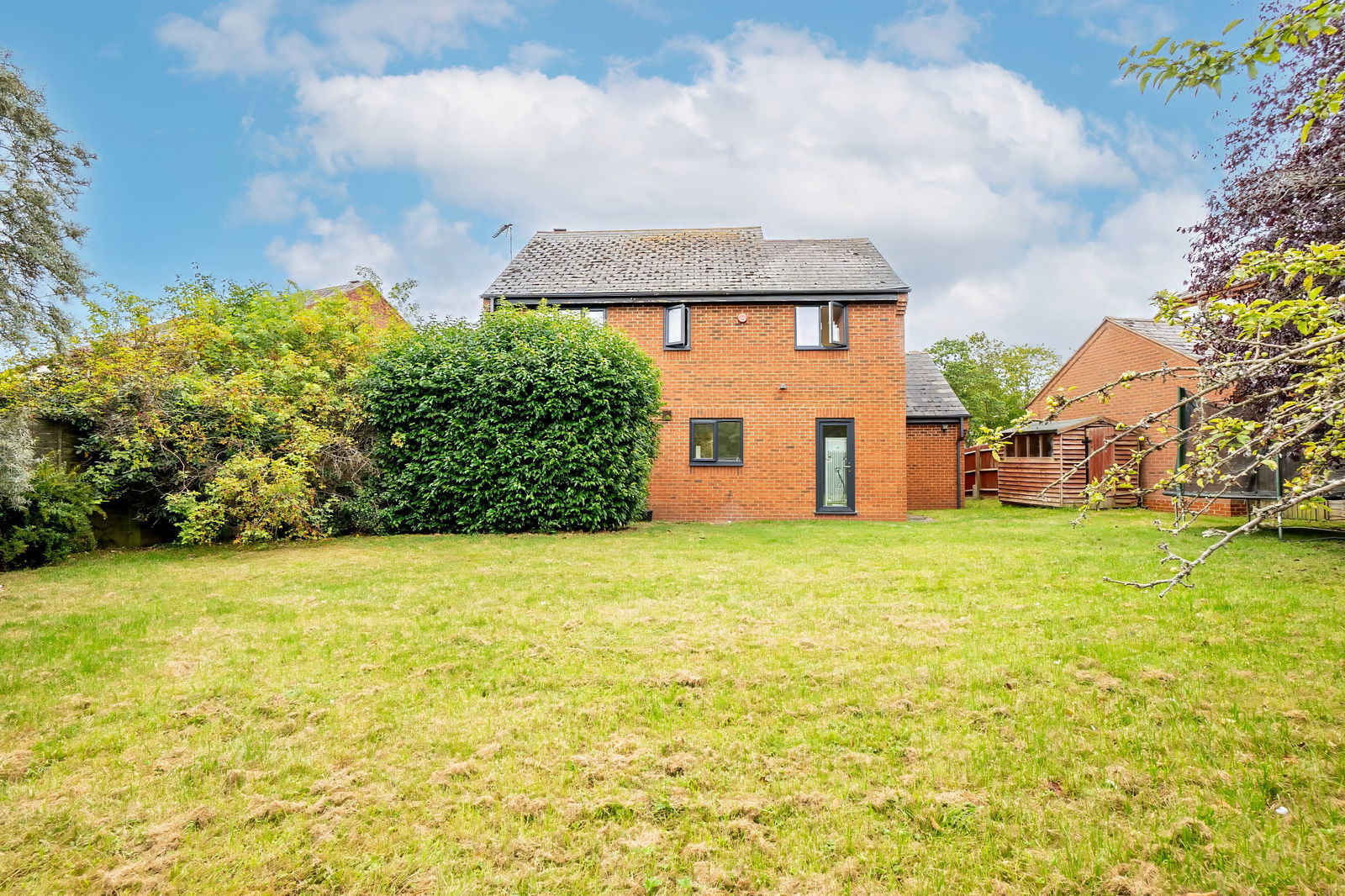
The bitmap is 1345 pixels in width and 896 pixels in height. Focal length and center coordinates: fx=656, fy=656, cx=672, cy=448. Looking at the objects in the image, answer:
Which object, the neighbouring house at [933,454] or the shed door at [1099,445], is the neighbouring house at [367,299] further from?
the shed door at [1099,445]

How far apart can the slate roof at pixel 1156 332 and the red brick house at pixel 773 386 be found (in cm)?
850

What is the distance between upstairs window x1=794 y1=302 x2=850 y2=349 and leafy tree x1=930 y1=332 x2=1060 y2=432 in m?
25.5

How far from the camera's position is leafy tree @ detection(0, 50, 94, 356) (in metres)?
5.84

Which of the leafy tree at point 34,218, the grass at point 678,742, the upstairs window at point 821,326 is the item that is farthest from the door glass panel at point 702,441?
the leafy tree at point 34,218

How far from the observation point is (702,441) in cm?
1548

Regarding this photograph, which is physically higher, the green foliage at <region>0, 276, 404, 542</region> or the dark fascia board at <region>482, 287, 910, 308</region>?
the dark fascia board at <region>482, 287, 910, 308</region>

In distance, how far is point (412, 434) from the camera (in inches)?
479

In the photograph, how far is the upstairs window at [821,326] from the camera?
15.2 meters

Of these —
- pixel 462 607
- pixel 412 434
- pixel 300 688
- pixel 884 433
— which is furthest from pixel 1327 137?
pixel 412 434

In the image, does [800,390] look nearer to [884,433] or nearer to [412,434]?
[884,433]

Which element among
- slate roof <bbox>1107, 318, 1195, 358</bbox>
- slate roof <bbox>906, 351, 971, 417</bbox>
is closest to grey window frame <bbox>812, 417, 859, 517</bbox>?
slate roof <bbox>906, 351, 971, 417</bbox>

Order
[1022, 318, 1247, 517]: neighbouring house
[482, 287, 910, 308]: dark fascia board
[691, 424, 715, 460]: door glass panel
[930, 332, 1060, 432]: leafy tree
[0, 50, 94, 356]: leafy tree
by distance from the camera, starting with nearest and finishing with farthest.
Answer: [0, 50, 94, 356]: leafy tree, [482, 287, 910, 308]: dark fascia board, [691, 424, 715, 460]: door glass panel, [1022, 318, 1247, 517]: neighbouring house, [930, 332, 1060, 432]: leafy tree

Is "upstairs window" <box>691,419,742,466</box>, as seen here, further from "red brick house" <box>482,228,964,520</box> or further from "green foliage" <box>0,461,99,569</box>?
"green foliage" <box>0,461,99,569</box>

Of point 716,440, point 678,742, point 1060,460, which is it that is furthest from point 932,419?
point 678,742
